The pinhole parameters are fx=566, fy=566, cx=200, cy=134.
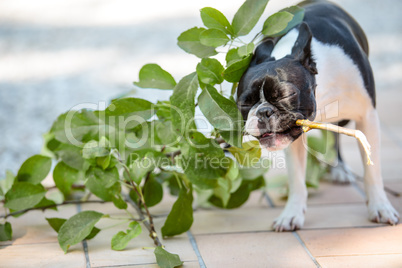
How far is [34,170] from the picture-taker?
85.8 inches

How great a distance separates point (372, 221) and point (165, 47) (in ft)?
10.6

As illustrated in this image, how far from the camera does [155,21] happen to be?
18.6 feet

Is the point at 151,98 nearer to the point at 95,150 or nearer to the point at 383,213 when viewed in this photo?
the point at 95,150

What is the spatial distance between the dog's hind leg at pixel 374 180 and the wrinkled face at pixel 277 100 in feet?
1.23

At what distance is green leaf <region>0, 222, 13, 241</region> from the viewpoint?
203cm

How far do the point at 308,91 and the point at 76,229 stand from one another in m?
0.91

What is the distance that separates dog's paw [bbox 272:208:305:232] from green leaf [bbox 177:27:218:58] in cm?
69

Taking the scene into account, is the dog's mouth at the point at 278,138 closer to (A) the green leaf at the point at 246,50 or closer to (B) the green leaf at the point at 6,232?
Answer: (A) the green leaf at the point at 246,50

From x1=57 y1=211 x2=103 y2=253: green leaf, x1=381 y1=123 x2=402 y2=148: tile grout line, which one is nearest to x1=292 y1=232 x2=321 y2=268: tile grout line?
x1=57 y1=211 x2=103 y2=253: green leaf

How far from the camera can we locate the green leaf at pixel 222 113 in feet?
5.93

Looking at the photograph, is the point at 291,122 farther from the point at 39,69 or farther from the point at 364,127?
the point at 39,69

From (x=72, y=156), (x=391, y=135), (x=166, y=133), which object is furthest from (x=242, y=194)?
(x=391, y=135)

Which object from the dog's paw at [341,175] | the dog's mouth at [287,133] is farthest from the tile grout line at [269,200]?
the dog's mouth at [287,133]

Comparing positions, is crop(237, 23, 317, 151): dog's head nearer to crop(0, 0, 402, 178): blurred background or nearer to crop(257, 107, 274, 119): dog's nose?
crop(257, 107, 274, 119): dog's nose
